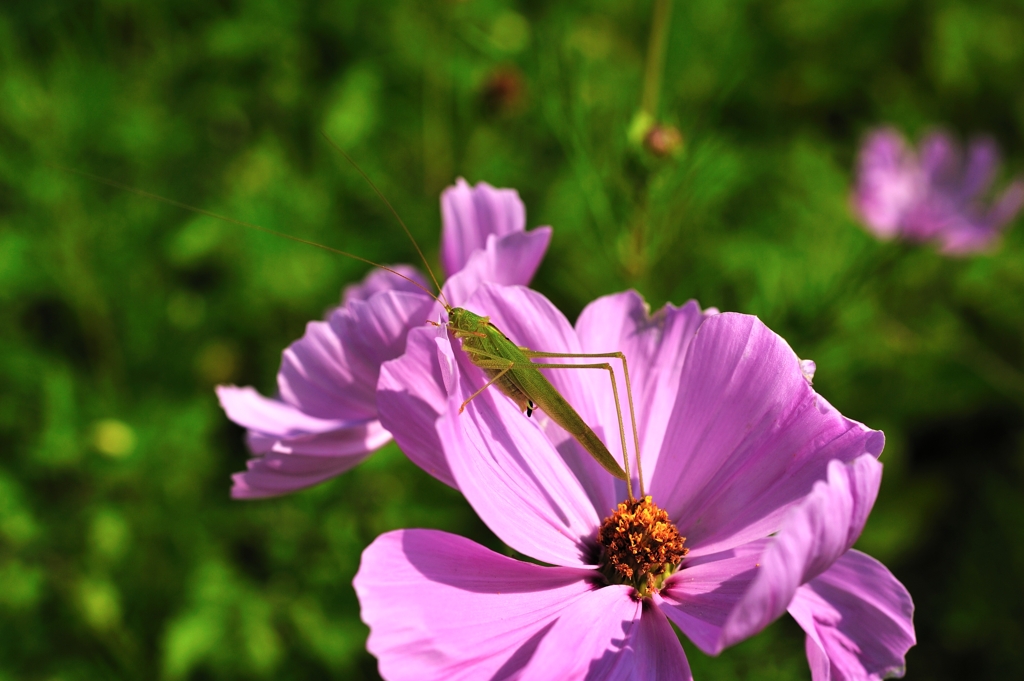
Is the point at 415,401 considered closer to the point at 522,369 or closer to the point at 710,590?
the point at 522,369

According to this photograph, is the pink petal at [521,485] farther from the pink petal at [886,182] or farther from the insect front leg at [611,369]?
the pink petal at [886,182]

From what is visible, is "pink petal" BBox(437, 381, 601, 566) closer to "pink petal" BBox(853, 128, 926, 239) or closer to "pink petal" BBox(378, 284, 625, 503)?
"pink petal" BBox(378, 284, 625, 503)

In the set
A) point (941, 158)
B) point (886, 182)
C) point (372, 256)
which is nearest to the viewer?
point (372, 256)

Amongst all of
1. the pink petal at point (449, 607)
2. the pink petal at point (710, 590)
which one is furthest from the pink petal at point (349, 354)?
the pink petal at point (710, 590)

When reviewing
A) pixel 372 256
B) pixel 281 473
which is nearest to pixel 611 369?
pixel 281 473

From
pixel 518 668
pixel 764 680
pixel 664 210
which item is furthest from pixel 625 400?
pixel 764 680

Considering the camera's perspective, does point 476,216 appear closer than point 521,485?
No

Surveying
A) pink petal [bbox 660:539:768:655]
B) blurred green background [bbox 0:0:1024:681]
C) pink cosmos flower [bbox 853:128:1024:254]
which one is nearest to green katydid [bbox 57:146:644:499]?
pink petal [bbox 660:539:768:655]
